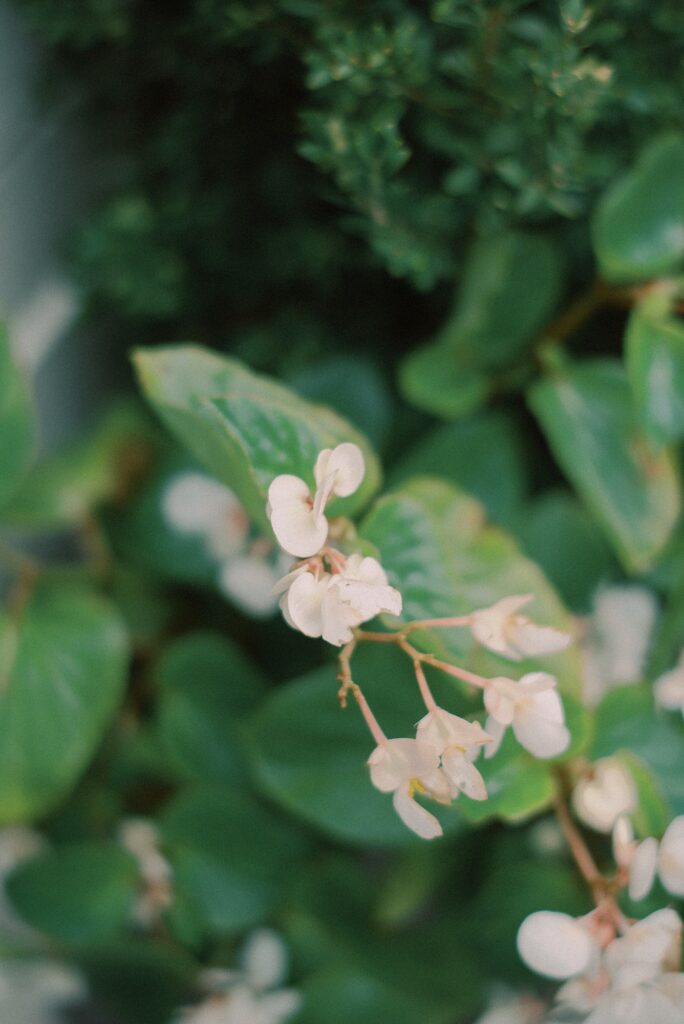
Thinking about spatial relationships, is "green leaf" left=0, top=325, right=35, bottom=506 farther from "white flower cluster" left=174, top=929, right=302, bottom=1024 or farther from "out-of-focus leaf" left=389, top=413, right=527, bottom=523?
"white flower cluster" left=174, top=929, right=302, bottom=1024

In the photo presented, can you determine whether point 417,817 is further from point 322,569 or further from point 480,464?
point 480,464

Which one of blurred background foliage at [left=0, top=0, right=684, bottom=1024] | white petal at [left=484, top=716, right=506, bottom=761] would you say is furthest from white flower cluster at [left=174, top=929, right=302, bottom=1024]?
white petal at [left=484, top=716, right=506, bottom=761]

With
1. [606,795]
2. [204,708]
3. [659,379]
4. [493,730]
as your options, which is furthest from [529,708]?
[204,708]

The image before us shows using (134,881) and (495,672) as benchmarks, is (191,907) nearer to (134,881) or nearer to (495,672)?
(134,881)

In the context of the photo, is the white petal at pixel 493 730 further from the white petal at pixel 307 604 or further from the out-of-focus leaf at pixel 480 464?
the out-of-focus leaf at pixel 480 464

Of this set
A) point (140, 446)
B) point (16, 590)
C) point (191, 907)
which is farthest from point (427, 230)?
point (191, 907)

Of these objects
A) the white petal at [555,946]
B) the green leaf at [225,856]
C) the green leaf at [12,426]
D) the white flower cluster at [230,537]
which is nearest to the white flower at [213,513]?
the white flower cluster at [230,537]
